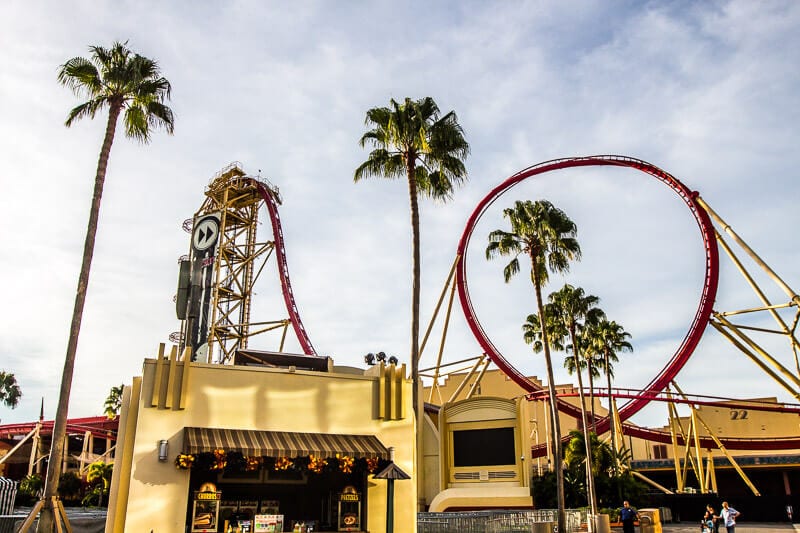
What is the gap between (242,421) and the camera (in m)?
16.4

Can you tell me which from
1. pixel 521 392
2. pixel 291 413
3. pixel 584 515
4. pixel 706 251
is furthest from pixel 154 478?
pixel 521 392

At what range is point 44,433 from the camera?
172 feet

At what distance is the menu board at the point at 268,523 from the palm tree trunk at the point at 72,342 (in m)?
4.42

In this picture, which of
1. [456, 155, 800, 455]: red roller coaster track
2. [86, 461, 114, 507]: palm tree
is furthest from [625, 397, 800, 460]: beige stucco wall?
[86, 461, 114, 507]: palm tree

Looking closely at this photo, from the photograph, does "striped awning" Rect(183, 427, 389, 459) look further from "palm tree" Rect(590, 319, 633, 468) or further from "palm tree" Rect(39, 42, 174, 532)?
"palm tree" Rect(590, 319, 633, 468)

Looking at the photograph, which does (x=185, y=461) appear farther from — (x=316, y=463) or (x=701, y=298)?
(x=701, y=298)

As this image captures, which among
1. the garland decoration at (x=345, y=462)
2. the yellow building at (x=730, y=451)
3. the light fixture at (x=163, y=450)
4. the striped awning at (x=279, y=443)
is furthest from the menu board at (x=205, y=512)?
the yellow building at (x=730, y=451)

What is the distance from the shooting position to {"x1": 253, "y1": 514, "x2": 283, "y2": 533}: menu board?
52.1ft

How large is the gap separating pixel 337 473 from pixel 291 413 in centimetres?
197

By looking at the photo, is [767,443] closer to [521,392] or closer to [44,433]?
[521,392]

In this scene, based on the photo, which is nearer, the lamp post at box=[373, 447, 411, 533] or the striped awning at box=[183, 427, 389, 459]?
the striped awning at box=[183, 427, 389, 459]

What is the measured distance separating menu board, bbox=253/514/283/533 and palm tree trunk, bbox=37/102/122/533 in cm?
442

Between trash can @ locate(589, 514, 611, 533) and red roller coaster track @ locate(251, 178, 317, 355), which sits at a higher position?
red roller coaster track @ locate(251, 178, 317, 355)

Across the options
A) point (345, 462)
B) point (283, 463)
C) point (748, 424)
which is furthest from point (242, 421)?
point (748, 424)
